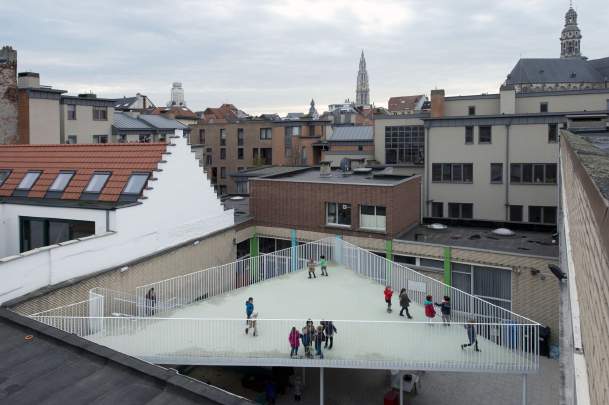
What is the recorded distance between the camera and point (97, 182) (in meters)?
22.1

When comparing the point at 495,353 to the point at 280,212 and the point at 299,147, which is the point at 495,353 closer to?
the point at 280,212

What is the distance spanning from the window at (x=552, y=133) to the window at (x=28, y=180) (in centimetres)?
2947

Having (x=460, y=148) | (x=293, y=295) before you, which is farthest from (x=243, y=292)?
(x=460, y=148)

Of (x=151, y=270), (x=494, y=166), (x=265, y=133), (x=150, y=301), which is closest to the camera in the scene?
(x=150, y=301)

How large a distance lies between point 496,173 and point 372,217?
12.4 m

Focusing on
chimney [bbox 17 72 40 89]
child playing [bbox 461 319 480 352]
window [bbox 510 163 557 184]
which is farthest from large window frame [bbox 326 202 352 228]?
chimney [bbox 17 72 40 89]

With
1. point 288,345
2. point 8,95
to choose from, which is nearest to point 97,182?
point 288,345

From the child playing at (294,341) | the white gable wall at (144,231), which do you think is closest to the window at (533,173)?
the white gable wall at (144,231)

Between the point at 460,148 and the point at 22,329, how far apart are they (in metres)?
31.0

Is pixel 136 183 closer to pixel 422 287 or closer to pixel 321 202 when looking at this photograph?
pixel 321 202

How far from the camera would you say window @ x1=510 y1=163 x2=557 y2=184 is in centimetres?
3412

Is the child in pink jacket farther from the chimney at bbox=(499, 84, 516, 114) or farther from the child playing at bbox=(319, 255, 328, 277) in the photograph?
the chimney at bbox=(499, 84, 516, 114)

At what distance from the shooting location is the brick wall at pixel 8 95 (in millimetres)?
37812

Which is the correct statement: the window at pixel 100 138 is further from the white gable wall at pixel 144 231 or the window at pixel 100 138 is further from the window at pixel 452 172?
the window at pixel 452 172
